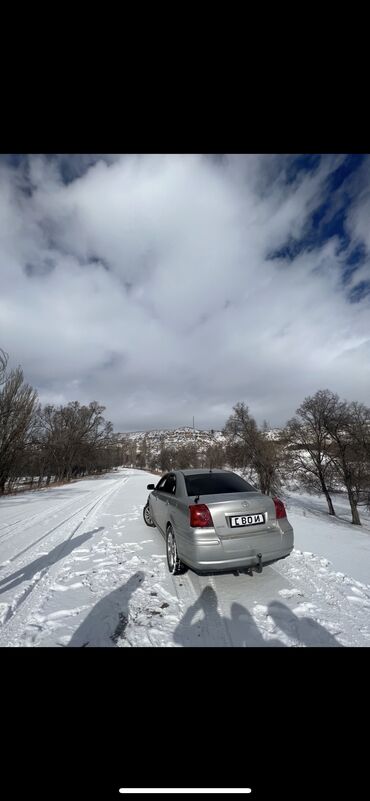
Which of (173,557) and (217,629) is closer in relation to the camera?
(217,629)

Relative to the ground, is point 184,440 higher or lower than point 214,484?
higher

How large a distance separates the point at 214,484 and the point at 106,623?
191 centimetres

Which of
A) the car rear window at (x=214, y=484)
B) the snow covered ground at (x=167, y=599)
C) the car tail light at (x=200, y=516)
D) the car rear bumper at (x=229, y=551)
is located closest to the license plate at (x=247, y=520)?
the car rear bumper at (x=229, y=551)

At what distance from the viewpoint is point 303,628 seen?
2297 mm

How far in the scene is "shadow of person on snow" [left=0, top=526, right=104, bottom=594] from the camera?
11.4 feet

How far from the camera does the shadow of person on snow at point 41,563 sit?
11.4 feet

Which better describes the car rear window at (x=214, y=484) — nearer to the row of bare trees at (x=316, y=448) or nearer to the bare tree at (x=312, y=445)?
the row of bare trees at (x=316, y=448)

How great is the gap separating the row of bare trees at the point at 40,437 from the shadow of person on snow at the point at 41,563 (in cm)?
971

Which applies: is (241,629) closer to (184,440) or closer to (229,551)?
(229,551)

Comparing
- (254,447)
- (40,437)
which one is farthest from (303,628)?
(40,437)

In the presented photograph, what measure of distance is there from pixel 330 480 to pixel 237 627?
14.8 meters

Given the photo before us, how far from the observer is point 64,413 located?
31.9m
